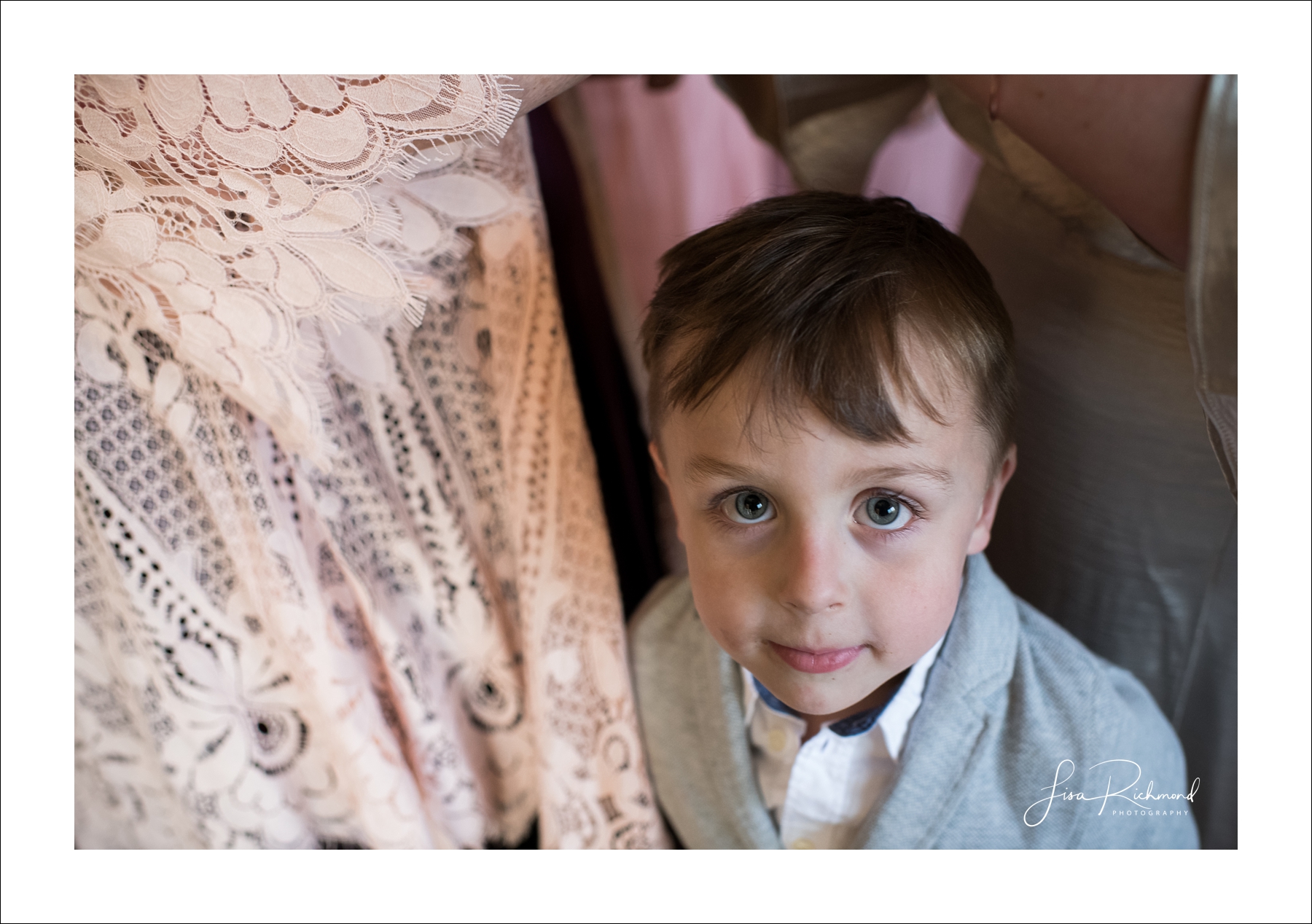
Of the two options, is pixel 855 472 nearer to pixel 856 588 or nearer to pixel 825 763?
pixel 856 588

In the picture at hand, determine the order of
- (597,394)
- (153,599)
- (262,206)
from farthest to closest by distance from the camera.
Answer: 1. (597,394)
2. (153,599)
3. (262,206)

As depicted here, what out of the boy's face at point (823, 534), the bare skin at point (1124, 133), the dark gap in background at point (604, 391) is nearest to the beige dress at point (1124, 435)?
the bare skin at point (1124, 133)

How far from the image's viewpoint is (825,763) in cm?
64

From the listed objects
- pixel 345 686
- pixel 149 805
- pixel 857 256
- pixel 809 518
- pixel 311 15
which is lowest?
pixel 149 805

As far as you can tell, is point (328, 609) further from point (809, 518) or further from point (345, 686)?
point (809, 518)

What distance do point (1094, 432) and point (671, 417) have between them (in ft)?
1.04

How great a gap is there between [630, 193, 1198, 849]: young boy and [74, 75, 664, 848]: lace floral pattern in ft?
0.29

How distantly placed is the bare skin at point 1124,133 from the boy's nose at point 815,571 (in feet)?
0.94

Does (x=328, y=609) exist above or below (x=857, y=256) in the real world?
below

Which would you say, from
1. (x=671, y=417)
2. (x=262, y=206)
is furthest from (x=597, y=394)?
(x=262, y=206)

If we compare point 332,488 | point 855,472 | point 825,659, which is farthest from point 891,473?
point 332,488

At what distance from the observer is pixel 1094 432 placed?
2.06 ft

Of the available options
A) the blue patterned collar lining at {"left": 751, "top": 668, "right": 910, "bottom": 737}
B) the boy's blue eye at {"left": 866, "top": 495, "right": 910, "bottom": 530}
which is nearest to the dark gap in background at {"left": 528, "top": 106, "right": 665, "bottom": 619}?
the blue patterned collar lining at {"left": 751, "top": 668, "right": 910, "bottom": 737}
